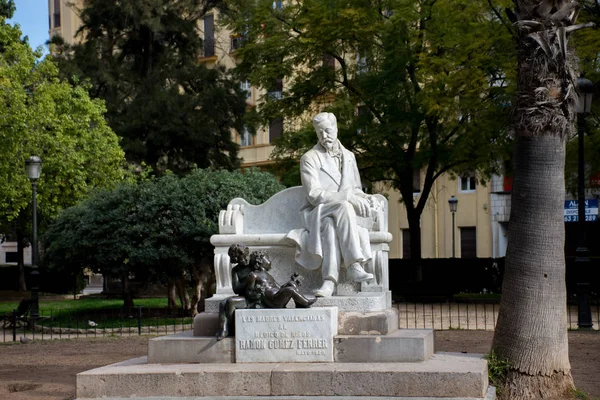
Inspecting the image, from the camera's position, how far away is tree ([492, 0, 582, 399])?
412 inches

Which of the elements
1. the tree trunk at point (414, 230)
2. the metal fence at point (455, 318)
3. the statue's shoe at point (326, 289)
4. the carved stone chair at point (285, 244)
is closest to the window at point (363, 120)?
the tree trunk at point (414, 230)

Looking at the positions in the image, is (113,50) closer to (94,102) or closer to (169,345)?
(94,102)

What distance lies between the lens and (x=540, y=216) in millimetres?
10516

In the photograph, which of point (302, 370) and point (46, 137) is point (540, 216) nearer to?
point (302, 370)

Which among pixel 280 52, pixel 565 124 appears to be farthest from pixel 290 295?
pixel 280 52

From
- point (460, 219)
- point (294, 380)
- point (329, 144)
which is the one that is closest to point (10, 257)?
point (460, 219)

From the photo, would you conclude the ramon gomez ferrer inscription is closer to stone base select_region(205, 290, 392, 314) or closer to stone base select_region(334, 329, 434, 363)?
stone base select_region(334, 329, 434, 363)

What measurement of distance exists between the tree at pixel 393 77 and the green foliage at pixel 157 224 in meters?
→ 5.53

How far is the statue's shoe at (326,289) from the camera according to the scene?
1092cm

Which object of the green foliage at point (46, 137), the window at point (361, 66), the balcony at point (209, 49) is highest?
the balcony at point (209, 49)

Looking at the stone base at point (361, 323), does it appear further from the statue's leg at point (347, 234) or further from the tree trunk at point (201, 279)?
the tree trunk at point (201, 279)

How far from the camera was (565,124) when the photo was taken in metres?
10.6

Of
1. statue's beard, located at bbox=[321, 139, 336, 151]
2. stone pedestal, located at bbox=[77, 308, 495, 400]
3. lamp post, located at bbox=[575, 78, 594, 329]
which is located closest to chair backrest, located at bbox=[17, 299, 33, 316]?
lamp post, located at bbox=[575, 78, 594, 329]

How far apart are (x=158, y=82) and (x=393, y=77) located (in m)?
14.5
